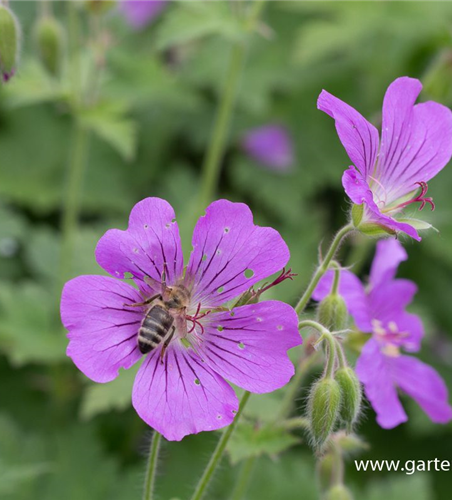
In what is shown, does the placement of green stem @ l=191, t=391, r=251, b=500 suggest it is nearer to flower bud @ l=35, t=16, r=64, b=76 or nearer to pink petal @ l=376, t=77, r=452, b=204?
pink petal @ l=376, t=77, r=452, b=204

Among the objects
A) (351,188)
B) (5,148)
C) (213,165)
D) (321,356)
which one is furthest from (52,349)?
(351,188)

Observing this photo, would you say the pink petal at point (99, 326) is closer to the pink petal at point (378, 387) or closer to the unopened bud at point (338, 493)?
the pink petal at point (378, 387)

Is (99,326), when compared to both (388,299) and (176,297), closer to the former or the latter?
(176,297)

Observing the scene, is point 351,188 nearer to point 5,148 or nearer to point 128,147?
point 128,147

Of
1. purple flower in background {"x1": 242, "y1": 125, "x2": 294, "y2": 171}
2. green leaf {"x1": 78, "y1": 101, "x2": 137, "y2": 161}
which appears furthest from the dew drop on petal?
purple flower in background {"x1": 242, "y1": 125, "x2": 294, "y2": 171}

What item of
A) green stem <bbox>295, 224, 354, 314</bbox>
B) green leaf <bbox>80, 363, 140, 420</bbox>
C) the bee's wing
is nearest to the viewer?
green stem <bbox>295, 224, 354, 314</bbox>

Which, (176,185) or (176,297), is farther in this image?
(176,185)

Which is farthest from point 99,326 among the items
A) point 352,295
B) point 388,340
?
point 388,340
